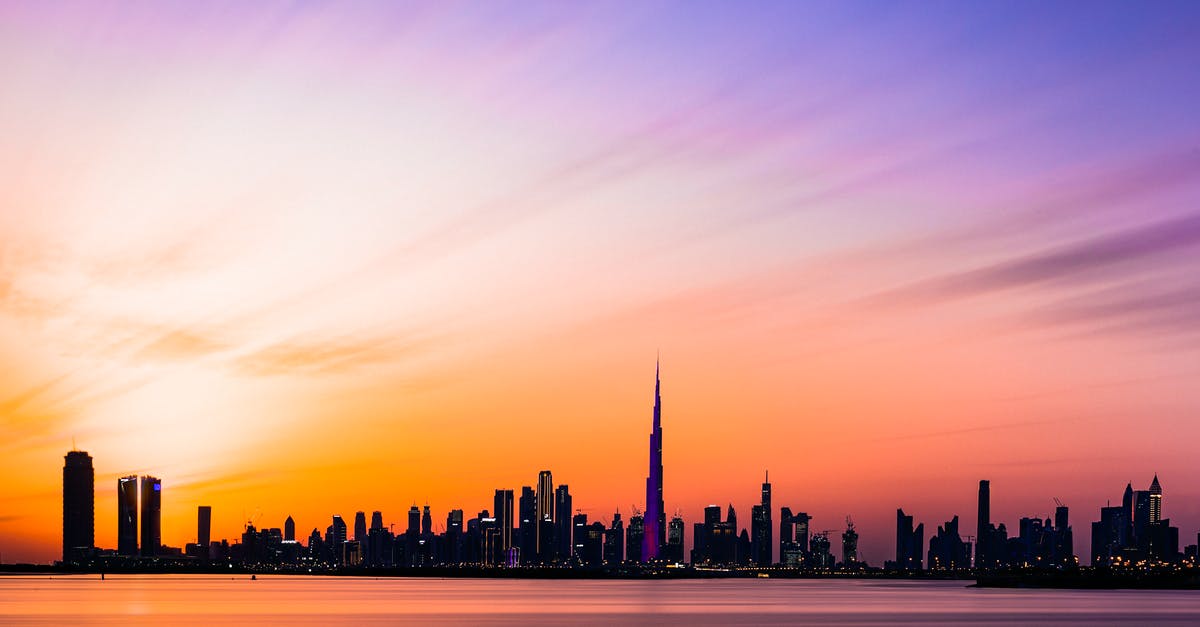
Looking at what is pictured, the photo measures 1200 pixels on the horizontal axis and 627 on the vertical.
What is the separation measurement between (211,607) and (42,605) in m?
28.3

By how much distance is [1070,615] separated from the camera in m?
175

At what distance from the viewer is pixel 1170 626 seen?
13938 cm

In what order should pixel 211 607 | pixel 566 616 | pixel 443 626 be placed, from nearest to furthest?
pixel 443 626 → pixel 566 616 → pixel 211 607

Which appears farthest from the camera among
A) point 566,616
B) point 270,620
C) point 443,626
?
point 566,616

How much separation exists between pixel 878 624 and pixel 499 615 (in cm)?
4409

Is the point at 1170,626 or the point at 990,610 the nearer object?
the point at 1170,626

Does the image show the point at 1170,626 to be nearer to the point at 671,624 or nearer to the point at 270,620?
the point at 671,624

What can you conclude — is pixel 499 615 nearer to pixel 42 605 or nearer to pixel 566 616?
pixel 566 616

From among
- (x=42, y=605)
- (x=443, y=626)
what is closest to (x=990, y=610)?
(x=443, y=626)

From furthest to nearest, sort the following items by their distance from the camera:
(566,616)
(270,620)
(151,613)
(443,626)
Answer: (151,613), (566,616), (270,620), (443,626)

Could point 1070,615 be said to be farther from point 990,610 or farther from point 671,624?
point 671,624

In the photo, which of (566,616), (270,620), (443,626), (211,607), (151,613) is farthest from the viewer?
(211,607)

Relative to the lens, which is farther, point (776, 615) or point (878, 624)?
point (776, 615)

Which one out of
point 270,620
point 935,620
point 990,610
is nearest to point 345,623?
point 270,620
